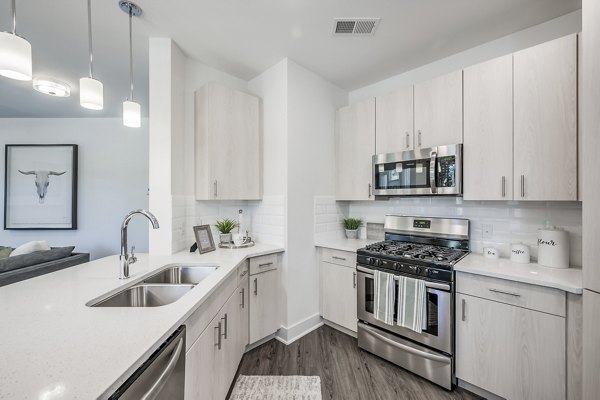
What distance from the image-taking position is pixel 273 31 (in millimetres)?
2088

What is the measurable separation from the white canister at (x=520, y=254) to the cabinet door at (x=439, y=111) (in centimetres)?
92

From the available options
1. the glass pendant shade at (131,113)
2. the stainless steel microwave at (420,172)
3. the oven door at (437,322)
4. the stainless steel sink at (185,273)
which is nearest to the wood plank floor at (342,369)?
the oven door at (437,322)

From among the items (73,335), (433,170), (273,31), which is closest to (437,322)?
(433,170)

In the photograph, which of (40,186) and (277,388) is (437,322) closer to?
(277,388)

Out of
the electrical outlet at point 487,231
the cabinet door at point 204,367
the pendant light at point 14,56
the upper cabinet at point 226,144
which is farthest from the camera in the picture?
the upper cabinet at point 226,144

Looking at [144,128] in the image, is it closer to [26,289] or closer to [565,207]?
[26,289]

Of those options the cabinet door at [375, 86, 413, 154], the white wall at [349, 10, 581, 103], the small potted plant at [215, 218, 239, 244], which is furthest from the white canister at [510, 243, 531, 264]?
the small potted plant at [215, 218, 239, 244]

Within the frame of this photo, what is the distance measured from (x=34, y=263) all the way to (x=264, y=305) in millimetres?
2194

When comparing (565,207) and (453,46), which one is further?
(453,46)

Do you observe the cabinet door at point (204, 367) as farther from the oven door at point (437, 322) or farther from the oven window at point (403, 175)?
the oven window at point (403, 175)

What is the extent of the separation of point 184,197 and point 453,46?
285 centimetres

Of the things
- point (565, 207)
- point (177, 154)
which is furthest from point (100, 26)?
point (565, 207)

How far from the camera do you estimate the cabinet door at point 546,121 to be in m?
1.64

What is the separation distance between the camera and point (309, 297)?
2711 mm
